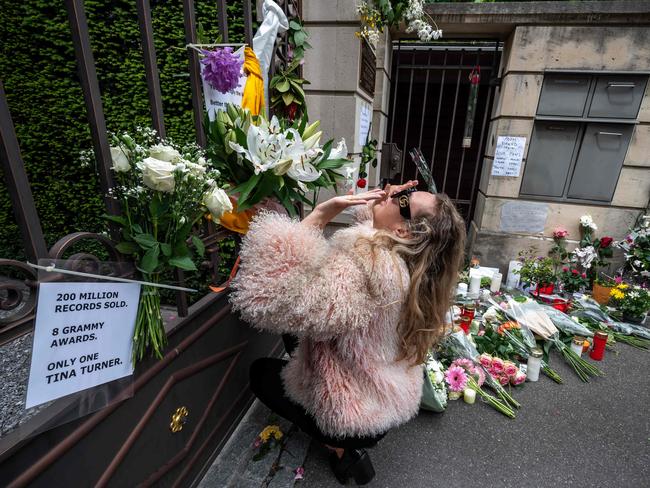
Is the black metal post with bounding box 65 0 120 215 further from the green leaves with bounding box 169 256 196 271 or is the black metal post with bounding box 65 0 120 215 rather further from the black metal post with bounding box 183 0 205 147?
the black metal post with bounding box 183 0 205 147

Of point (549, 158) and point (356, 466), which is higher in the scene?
point (549, 158)

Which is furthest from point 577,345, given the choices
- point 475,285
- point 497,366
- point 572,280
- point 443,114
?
point 443,114

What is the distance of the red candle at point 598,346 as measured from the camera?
3297 mm

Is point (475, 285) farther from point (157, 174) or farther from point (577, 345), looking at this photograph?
point (157, 174)

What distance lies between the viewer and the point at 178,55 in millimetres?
3811

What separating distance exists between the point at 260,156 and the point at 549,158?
16.0ft

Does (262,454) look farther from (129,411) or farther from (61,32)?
(61,32)

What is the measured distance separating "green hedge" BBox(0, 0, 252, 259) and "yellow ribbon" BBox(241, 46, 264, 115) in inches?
85.5

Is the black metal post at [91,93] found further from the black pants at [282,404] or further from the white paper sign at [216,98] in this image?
the black pants at [282,404]

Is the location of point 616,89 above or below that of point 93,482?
above

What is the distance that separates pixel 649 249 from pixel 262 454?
5.29 m

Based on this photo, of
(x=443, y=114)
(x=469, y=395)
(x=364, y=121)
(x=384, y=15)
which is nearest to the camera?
(x=469, y=395)

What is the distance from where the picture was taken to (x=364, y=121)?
4.08 meters

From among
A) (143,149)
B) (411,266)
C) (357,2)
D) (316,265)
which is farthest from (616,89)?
(143,149)
